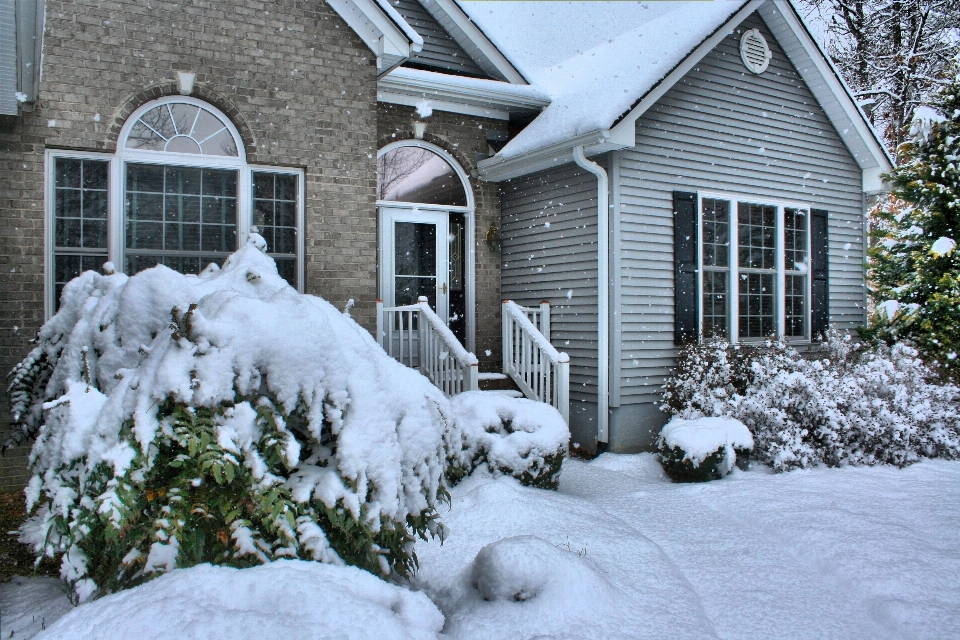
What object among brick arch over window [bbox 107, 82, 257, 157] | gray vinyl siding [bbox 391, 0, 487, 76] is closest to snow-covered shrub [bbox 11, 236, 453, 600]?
brick arch over window [bbox 107, 82, 257, 157]

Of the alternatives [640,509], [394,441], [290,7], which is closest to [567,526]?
[640,509]

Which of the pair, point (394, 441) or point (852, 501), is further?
point (852, 501)

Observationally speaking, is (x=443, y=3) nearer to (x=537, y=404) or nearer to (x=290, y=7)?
(x=290, y=7)

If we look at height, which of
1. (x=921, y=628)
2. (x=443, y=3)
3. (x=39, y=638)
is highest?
(x=443, y=3)

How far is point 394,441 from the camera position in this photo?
2.91 metres

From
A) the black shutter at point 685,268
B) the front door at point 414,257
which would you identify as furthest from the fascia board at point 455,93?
the black shutter at point 685,268

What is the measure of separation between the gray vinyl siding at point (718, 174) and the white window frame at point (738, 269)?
9cm

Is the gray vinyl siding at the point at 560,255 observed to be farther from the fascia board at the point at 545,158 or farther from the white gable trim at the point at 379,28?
the white gable trim at the point at 379,28

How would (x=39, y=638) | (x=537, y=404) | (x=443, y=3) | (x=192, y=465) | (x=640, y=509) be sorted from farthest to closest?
1. (x=443, y=3)
2. (x=537, y=404)
3. (x=640, y=509)
4. (x=192, y=465)
5. (x=39, y=638)

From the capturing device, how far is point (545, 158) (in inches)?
331

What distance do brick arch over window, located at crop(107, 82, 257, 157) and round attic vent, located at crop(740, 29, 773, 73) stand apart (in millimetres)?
6341

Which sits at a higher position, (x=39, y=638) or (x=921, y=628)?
(x=39, y=638)

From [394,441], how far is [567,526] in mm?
2504

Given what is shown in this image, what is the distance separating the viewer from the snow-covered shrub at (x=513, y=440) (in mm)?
5855
